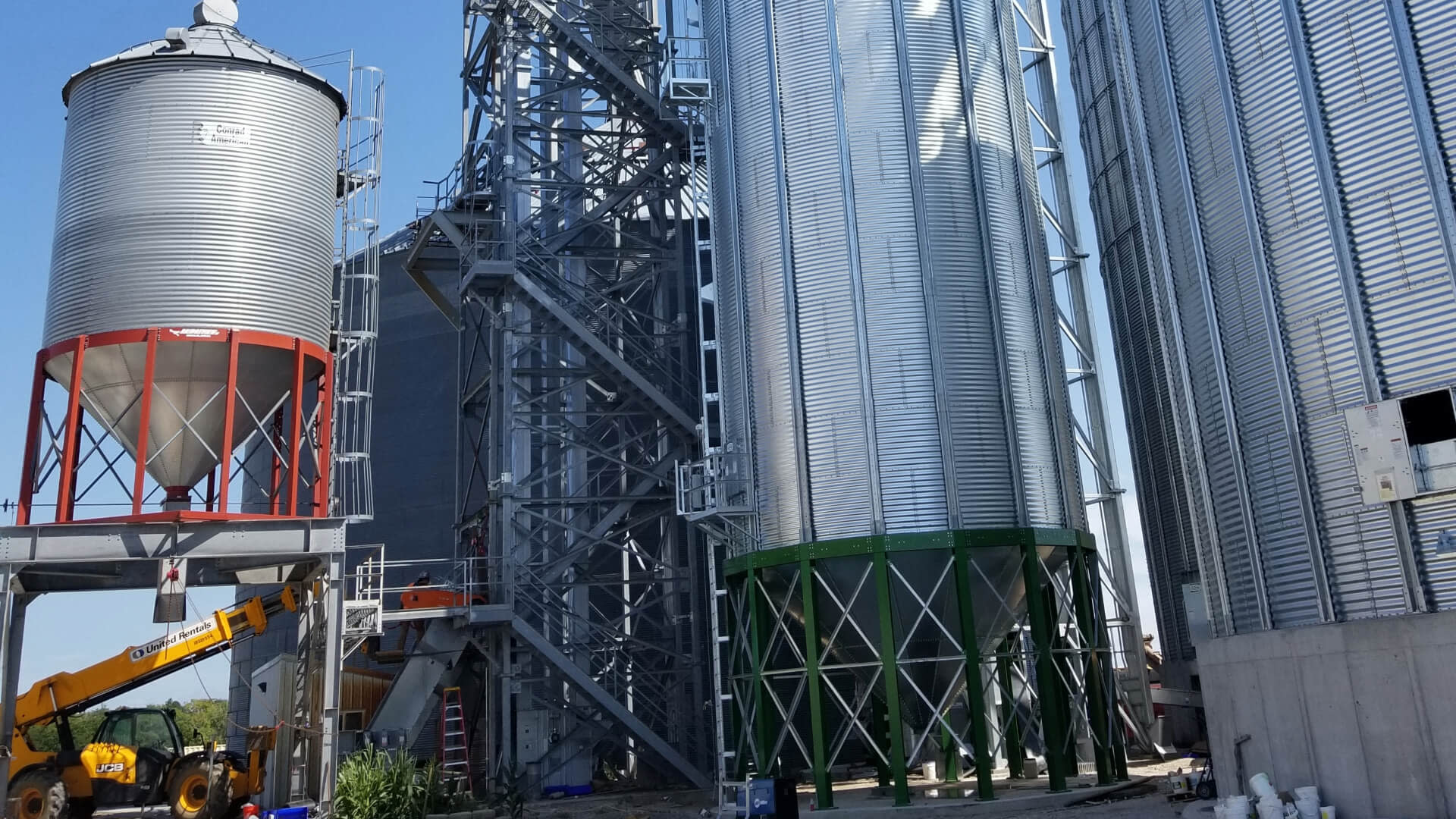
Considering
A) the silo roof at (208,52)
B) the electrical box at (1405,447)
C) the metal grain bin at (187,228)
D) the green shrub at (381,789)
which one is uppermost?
the silo roof at (208,52)

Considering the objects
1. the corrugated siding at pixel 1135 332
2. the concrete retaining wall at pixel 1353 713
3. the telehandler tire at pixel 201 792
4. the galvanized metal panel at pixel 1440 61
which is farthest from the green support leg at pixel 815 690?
the galvanized metal panel at pixel 1440 61

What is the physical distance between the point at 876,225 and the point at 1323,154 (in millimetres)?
8958

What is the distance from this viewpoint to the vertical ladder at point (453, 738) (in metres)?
25.8

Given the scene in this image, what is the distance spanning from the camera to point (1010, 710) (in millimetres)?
22078

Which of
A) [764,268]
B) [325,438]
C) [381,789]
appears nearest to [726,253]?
[764,268]

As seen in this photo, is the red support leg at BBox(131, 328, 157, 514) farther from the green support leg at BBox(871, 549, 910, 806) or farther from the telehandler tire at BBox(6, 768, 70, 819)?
the green support leg at BBox(871, 549, 910, 806)

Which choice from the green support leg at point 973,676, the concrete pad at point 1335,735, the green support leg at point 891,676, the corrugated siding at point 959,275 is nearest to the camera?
the concrete pad at point 1335,735

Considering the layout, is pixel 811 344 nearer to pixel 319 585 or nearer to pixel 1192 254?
pixel 1192 254

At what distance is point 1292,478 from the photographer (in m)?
16.2

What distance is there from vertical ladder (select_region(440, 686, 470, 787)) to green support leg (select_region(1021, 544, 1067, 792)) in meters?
11.0

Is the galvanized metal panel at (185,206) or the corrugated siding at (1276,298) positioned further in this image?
the galvanized metal panel at (185,206)

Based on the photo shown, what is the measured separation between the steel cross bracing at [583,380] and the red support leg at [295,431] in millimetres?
6031

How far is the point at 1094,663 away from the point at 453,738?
15296mm

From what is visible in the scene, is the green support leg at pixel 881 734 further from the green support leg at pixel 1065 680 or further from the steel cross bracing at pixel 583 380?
the steel cross bracing at pixel 583 380
